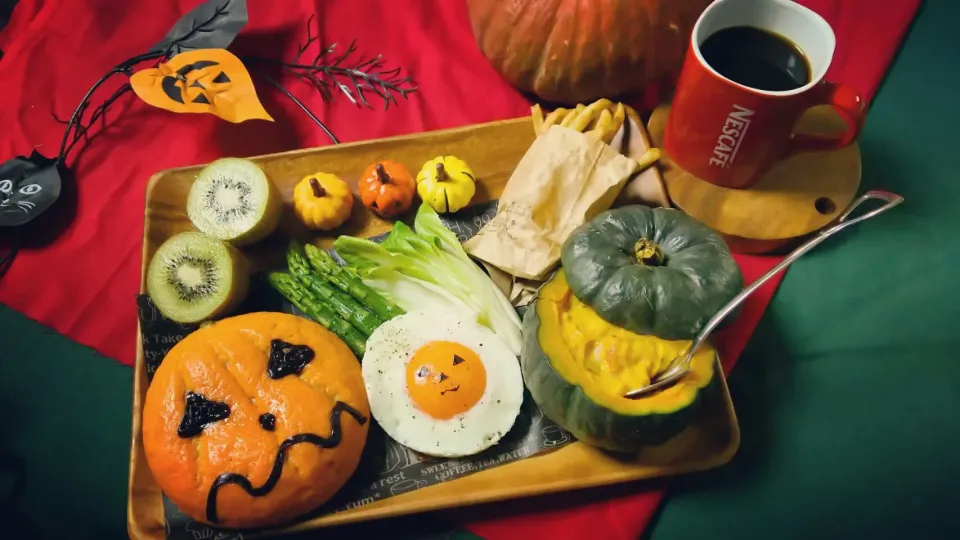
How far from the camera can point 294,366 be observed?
1386mm

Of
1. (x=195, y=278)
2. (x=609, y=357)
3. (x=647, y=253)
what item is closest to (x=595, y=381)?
(x=609, y=357)

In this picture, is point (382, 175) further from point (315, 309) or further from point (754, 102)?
point (754, 102)

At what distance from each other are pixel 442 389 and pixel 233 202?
68 centimetres

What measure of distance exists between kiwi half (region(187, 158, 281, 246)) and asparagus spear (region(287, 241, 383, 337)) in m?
0.13

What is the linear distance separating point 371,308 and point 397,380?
22 centimetres

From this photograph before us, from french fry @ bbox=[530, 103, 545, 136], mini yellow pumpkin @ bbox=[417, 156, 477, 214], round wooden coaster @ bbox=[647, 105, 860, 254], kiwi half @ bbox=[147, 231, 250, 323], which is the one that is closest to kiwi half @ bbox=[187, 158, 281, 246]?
kiwi half @ bbox=[147, 231, 250, 323]

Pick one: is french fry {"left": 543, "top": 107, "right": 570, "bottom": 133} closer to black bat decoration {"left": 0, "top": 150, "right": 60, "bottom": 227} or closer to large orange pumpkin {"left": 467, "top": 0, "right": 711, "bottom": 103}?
large orange pumpkin {"left": 467, "top": 0, "right": 711, "bottom": 103}

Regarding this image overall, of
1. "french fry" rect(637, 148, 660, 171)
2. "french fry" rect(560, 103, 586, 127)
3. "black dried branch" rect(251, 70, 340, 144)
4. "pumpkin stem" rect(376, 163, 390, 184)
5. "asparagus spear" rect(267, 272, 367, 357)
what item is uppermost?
"french fry" rect(560, 103, 586, 127)

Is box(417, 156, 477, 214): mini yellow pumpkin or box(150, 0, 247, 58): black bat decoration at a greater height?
box(150, 0, 247, 58): black bat decoration

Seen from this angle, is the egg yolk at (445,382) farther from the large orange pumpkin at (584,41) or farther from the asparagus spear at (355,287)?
the large orange pumpkin at (584,41)

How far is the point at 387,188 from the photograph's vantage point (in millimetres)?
1612

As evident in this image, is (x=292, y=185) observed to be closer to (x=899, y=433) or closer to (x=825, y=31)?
(x=825, y=31)

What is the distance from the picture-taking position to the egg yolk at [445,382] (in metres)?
1.42

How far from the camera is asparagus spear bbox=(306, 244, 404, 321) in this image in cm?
159
